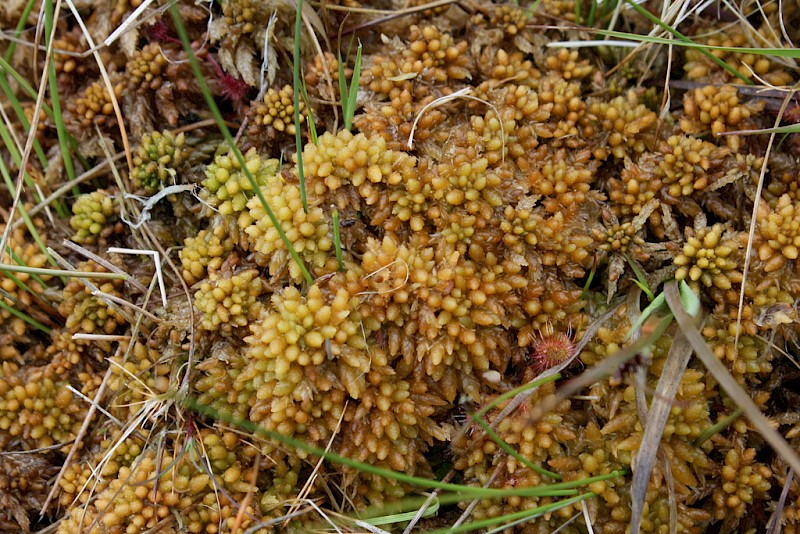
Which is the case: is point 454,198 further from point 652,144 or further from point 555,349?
point 652,144

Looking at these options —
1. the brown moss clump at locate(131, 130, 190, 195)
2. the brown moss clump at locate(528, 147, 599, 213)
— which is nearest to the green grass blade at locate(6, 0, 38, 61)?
the brown moss clump at locate(131, 130, 190, 195)

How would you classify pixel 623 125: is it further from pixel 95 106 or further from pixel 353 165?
pixel 95 106

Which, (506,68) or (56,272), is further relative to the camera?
(506,68)

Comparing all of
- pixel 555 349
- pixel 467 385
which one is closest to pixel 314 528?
pixel 467 385

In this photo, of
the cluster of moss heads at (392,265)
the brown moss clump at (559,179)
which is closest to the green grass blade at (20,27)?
the cluster of moss heads at (392,265)

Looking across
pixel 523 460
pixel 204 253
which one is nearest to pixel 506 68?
pixel 204 253
